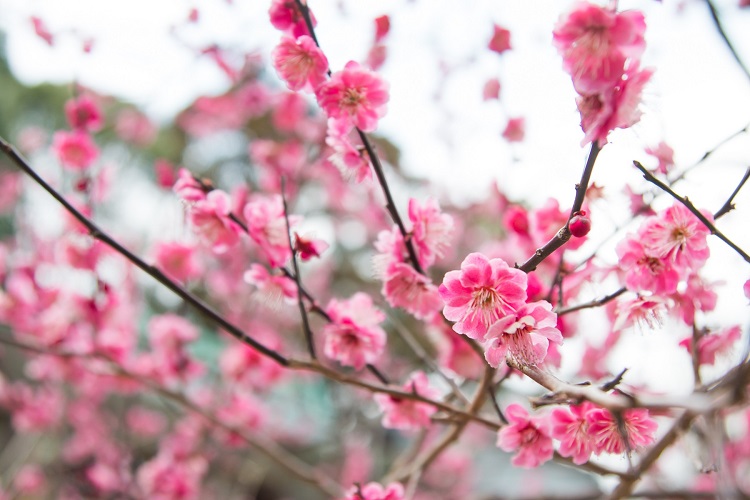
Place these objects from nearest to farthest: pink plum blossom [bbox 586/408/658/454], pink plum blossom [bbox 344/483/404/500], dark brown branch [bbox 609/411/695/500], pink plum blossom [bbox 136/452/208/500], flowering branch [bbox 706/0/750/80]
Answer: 1. dark brown branch [bbox 609/411/695/500]
2. flowering branch [bbox 706/0/750/80]
3. pink plum blossom [bbox 586/408/658/454]
4. pink plum blossom [bbox 344/483/404/500]
5. pink plum blossom [bbox 136/452/208/500]

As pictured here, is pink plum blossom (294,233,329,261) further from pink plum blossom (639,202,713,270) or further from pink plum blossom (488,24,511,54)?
pink plum blossom (488,24,511,54)

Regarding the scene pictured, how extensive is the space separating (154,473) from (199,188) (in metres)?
2.02

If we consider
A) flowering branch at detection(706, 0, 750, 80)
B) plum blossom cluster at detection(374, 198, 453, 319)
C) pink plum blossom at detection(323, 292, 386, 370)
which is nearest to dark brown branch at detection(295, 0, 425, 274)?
plum blossom cluster at detection(374, 198, 453, 319)

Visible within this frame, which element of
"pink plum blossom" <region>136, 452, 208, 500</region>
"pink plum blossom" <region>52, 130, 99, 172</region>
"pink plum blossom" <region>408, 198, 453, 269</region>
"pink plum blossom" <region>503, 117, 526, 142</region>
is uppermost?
"pink plum blossom" <region>503, 117, 526, 142</region>

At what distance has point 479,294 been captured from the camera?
40.1 inches

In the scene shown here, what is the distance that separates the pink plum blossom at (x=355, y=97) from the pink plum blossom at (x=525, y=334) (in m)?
0.57

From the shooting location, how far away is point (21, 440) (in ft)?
13.9

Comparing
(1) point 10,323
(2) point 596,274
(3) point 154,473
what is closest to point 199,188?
(2) point 596,274

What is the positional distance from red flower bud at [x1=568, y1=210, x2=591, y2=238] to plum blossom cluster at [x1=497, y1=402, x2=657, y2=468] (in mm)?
367

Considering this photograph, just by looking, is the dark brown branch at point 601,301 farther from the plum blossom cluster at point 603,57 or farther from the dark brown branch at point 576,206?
the plum blossom cluster at point 603,57

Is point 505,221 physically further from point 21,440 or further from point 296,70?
point 21,440

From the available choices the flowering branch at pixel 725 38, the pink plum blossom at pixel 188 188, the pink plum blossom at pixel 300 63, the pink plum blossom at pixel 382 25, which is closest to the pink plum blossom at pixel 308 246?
the pink plum blossom at pixel 188 188

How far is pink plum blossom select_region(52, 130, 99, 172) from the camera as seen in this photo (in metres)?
2.16

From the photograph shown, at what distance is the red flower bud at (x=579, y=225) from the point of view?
0.89 meters
